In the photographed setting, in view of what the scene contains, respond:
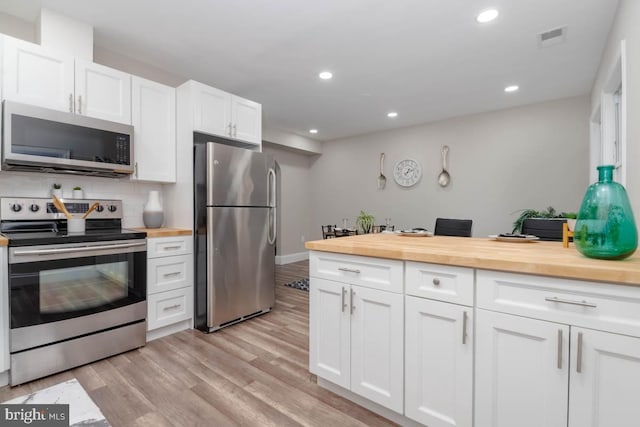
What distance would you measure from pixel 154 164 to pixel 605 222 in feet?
10.2

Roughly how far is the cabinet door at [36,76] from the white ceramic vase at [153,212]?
36.6 inches

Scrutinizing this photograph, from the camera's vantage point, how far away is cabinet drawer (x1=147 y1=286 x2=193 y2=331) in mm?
2559

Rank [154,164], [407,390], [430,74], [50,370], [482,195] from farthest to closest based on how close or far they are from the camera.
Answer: [482,195] → [430,74] → [154,164] → [50,370] → [407,390]

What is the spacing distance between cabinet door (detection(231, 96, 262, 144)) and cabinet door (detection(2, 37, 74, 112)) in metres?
1.34

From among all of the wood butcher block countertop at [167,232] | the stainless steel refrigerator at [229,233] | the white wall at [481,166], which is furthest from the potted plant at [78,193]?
the white wall at [481,166]

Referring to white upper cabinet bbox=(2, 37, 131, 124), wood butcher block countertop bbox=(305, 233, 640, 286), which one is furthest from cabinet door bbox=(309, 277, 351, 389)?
white upper cabinet bbox=(2, 37, 131, 124)

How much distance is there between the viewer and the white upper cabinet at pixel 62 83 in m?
2.08

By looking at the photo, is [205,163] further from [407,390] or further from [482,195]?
[482,195]

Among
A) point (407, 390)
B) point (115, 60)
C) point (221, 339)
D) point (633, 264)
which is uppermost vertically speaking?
point (115, 60)

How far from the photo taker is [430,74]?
3.39 meters

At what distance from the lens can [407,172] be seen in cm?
556

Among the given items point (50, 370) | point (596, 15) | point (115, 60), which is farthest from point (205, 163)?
point (596, 15)

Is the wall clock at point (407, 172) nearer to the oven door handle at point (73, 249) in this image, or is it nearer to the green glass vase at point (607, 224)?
the green glass vase at point (607, 224)

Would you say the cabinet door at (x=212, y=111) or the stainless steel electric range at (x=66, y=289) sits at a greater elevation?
the cabinet door at (x=212, y=111)
